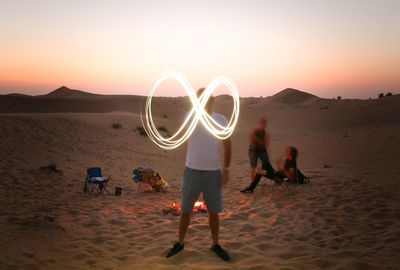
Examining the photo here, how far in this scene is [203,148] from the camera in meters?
5.17

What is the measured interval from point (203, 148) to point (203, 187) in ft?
1.90

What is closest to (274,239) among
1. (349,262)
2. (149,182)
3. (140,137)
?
(349,262)

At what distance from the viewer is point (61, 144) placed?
17141mm

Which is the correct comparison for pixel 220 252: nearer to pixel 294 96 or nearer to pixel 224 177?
pixel 224 177

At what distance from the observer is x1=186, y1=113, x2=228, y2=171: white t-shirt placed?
16.9 feet

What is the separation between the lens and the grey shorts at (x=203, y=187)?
206 inches

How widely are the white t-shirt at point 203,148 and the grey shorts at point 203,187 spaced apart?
0.34 feet

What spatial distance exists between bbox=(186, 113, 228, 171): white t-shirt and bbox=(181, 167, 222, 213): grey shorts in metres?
0.10

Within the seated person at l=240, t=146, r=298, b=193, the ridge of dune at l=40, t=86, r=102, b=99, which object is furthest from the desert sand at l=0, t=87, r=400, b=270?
the ridge of dune at l=40, t=86, r=102, b=99

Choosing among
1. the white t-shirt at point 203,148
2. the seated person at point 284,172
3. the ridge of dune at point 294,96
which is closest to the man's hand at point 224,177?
the white t-shirt at point 203,148

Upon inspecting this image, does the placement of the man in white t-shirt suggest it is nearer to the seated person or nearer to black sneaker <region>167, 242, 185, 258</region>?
black sneaker <region>167, 242, 185, 258</region>

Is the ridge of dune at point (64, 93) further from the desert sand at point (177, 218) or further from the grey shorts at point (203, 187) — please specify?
the grey shorts at point (203, 187)

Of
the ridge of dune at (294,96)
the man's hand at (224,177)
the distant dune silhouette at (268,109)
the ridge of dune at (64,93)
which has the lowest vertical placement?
the man's hand at (224,177)

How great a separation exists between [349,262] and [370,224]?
203cm
